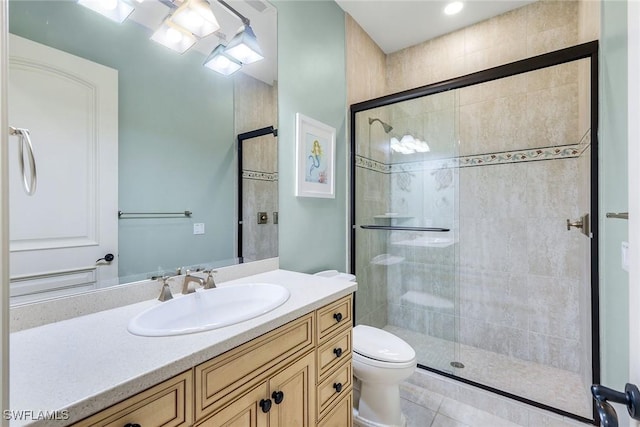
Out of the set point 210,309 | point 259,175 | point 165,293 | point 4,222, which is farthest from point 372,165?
point 4,222

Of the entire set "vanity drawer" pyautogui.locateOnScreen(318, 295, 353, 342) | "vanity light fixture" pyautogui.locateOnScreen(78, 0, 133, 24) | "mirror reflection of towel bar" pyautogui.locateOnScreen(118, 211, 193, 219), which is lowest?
"vanity drawer" pyautogui.locateOnScreen(318, 295, 353, 342)

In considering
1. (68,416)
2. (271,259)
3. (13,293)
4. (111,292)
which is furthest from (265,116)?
(68,416)

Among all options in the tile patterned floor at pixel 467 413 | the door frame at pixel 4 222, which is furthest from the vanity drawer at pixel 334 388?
the door frame at pixel 4 222

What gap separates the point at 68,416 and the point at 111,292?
588 mm

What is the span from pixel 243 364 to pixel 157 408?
0.77 ft

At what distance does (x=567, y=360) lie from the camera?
2059mm

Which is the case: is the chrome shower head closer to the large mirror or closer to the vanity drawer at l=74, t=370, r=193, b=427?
the large mirror

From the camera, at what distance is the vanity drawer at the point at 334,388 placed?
3.64 ft

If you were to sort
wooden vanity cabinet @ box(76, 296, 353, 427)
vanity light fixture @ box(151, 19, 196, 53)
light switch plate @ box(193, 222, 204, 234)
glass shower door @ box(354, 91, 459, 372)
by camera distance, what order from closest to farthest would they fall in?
wooden vanity cabinet @ box(76, 296, 353, 427), vanity light fixture @ box(151, 19, 196, 53), light switch plate @ box(193, 222, 204, 234), glass shower door @ box(354, 91, 459, 372)

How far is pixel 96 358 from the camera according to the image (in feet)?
2.14

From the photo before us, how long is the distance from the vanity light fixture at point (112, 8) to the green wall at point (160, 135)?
0.02 metres

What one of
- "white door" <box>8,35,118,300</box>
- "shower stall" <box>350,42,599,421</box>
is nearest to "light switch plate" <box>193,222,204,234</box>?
"white door" <box>8,35,118,300</box>

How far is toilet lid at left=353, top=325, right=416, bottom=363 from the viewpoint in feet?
4.82

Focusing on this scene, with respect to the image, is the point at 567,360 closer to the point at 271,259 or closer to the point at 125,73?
the point at 271,259
